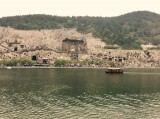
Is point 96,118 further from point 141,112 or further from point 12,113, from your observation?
point 12,113

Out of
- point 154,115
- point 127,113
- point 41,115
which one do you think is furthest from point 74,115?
point 154,115

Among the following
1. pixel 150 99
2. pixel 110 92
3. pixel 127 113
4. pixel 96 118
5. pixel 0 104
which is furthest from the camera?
pixel 110 92

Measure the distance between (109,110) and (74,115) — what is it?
346 inches

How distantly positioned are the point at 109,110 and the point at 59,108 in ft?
33.1

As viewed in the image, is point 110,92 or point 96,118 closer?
point 96,118

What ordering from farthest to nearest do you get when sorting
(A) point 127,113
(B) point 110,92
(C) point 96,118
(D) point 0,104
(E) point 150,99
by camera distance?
(B) point 110,92 → (E) point 150,99 → (D) point 0,104 → (A) point 127,113 → (C) point 96,118

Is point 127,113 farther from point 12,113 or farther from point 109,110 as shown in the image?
point 12,113

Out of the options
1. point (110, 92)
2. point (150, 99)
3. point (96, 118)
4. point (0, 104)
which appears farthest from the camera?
point (110, 92)

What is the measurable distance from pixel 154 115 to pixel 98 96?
24.4 metres

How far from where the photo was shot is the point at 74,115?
208ft

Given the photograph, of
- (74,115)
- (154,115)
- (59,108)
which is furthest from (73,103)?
(154,115)

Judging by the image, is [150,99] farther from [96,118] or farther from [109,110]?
[96,118]

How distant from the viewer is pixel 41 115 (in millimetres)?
62844

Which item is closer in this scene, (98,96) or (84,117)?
(84,117)
